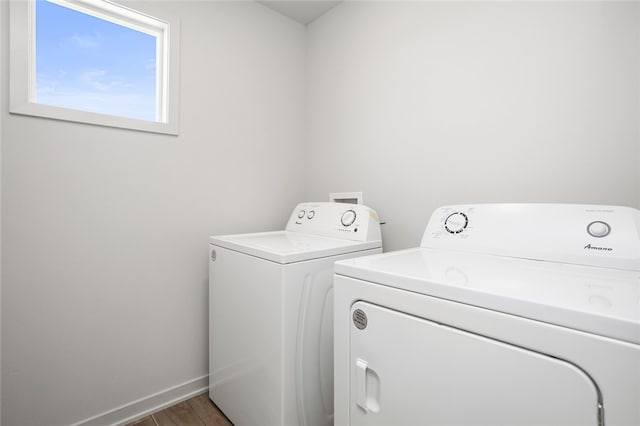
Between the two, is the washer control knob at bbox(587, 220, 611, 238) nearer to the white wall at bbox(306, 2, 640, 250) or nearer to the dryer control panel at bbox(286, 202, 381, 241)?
the white wall at bbox(306, 2, 640, 250)

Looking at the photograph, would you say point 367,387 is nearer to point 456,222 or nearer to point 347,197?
point 456,222

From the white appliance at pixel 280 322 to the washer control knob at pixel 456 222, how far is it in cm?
37

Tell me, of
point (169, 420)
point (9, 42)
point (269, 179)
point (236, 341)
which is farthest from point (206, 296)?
point (9, 42)

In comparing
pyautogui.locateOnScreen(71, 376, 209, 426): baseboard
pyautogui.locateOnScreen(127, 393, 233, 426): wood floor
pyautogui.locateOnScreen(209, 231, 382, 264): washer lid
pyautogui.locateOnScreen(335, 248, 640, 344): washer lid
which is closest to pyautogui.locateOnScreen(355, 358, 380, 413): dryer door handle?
pyautogui.locateOnScreen(335, 248, 640, 344): washer lid

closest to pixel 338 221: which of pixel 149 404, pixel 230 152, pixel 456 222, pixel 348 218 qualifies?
pixel 348 218

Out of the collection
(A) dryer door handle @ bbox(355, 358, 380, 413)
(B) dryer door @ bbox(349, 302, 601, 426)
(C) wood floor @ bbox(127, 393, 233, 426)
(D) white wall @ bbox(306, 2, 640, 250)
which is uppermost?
(D) white wall @ bbox(306, 2, 640, 250)

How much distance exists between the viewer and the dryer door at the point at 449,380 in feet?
1.89

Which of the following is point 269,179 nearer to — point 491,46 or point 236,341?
point 236,341

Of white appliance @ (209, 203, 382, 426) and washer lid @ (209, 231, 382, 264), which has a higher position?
washer lid @ (209, 231, 382, 264)

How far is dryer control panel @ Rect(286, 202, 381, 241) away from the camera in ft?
4.90

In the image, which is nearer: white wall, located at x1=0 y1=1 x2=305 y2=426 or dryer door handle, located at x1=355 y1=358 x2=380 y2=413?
dryer door handle, located at x1=355 y1=358 x2=380 y2=413

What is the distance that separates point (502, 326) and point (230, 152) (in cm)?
164

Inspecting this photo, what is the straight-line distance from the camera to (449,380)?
0.72 metres

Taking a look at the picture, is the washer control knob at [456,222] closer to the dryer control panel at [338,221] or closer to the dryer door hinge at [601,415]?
the dryer control panel at [338,221]
